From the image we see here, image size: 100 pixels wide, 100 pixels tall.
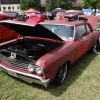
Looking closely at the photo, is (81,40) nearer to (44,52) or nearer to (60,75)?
(44,52)

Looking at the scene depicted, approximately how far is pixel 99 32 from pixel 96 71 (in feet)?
8.59

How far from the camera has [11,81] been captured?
13.6ft

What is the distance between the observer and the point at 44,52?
4.36 metres

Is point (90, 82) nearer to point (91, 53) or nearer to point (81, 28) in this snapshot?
point (81, 28)

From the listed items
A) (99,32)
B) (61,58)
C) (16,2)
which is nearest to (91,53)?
(99,32)

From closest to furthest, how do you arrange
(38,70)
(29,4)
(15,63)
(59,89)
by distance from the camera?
(38,70), (15,63), (59,89), (29,4)

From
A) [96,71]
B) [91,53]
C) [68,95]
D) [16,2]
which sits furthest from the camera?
[16,2]

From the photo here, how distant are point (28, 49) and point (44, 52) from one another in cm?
50

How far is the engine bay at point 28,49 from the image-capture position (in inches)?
153

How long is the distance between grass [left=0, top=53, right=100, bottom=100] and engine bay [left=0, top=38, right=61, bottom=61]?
652 millimetres

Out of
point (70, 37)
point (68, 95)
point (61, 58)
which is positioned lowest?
point (68, 95)

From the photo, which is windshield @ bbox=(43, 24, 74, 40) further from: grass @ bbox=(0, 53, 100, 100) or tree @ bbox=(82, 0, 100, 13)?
tree @ bbox=(82, 0, 100, 13)

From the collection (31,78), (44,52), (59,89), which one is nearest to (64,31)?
(44,52)

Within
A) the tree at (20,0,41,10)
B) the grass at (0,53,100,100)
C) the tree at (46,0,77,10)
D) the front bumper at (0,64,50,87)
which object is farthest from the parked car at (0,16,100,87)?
the tree at (20,0,41,10)
